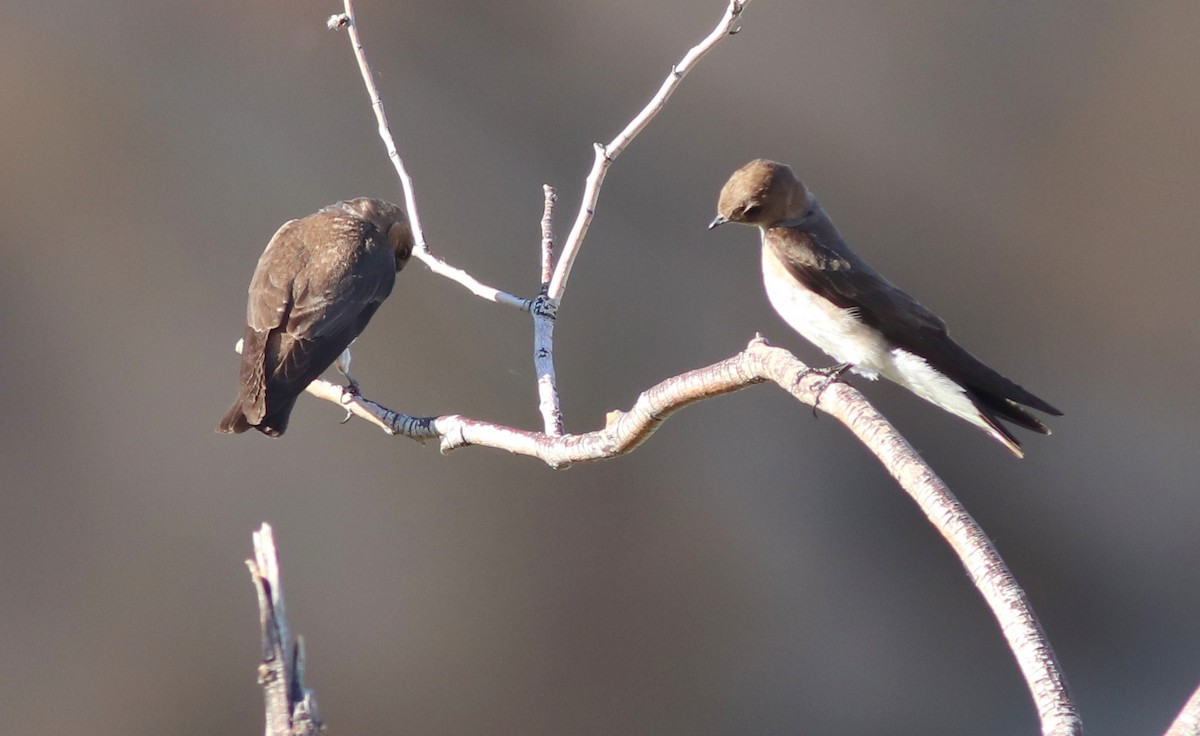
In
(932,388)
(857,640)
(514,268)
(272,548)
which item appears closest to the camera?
(272,548)

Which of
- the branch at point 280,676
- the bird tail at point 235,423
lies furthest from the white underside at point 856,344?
the branch at point 280,676

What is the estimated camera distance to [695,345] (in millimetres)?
4156

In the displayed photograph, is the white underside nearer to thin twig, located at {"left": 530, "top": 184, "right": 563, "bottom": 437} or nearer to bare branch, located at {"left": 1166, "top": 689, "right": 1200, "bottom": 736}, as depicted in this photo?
thin twig, located at {"left": 530, "top": 184, "right": 563, "bottom": 437}

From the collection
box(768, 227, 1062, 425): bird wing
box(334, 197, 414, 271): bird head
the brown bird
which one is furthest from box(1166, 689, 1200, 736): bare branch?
box(334, 197, 414, 271): bird head

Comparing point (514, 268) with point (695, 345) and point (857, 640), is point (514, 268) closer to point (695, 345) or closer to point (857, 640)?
point (695, 345)

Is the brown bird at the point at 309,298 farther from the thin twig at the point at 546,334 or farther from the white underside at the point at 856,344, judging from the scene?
the white underside at the point at 856,344

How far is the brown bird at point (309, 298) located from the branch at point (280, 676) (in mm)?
1583

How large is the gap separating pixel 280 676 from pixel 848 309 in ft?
4.93

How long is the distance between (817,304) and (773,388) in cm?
189

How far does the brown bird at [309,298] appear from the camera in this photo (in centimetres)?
274

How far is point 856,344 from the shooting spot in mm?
2357

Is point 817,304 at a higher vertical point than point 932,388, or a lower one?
higher

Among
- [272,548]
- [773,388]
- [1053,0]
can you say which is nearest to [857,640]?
[773,388]

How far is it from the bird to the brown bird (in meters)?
1.00
